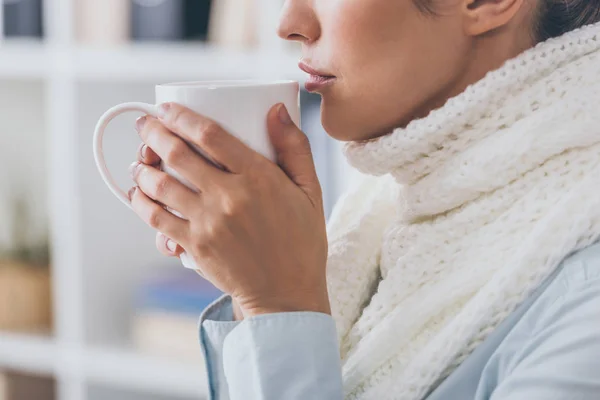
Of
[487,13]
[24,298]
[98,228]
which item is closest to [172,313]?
[98,228]

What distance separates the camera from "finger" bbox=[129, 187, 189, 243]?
0.80 metres

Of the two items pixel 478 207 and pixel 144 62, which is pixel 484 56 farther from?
pixel 144 62

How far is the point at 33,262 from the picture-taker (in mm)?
2221

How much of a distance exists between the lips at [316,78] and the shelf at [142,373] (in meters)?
1.15

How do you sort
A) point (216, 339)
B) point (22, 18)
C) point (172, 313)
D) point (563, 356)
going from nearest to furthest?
point (563, 356) → point (216, 339) → point (172, 313) → point (22, 18)

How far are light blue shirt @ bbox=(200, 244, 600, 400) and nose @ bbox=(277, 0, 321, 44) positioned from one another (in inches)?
10.9

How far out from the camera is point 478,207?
84 cm

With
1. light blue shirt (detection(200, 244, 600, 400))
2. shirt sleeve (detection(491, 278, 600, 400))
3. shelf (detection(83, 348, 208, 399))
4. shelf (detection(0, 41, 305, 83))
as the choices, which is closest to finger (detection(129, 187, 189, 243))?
light blue shirt (detection(200, 244, 600, 400))

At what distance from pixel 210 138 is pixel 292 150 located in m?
0.08

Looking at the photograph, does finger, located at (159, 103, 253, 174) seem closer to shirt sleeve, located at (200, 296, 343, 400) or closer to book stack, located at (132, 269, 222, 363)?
shirt sleeve, located at (200, 296, 343, 400)

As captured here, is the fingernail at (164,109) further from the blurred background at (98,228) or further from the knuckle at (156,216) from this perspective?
the blurred background at (98,228)

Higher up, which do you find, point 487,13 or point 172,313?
point 487,13

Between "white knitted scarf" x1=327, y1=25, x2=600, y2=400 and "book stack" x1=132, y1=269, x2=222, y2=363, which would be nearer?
"white knitted scarf" x1=327, y1=25, x2=600, y2=400

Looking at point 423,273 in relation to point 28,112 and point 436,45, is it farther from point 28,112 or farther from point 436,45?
point 28,112
